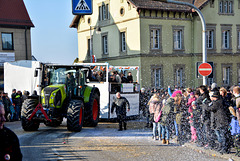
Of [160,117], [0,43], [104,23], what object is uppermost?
[104,23]

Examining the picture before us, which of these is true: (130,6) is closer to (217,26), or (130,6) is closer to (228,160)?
(217,26)

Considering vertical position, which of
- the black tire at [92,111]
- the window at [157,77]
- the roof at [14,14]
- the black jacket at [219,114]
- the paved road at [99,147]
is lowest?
the paved road at [99,147]

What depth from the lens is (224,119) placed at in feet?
32.4

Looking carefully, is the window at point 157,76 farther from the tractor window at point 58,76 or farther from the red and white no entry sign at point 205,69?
the tractor window at point 58,76

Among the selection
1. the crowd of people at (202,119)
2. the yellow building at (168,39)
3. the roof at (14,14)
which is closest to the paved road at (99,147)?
the crowd of people at (202,119)

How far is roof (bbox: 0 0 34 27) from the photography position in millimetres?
32656

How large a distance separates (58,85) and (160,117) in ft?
16.5

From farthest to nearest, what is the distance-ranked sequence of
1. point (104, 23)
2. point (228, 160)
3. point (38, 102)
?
point (104, 23) < point (38, 102) < point (228, 160)

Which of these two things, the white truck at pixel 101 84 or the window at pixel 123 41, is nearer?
the white truck at pixel 101 84

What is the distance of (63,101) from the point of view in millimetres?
15094

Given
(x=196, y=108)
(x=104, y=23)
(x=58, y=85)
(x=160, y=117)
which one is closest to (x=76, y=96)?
(x=58, y=85)

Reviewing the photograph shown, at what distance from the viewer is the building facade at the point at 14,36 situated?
1266 inches

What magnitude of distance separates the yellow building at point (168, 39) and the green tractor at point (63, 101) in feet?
54.8

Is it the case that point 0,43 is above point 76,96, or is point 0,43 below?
above
